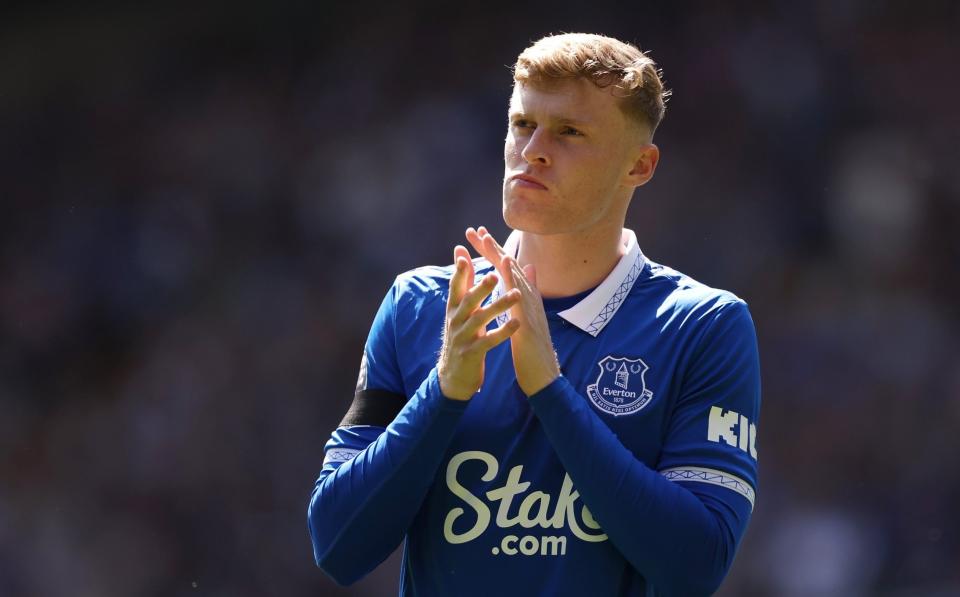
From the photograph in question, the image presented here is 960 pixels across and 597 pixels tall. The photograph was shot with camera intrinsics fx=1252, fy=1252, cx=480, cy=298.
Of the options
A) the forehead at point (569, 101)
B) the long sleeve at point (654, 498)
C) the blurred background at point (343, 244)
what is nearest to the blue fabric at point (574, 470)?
the long sleeve at point (654, 498)

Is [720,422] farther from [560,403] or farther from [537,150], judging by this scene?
[537,150]

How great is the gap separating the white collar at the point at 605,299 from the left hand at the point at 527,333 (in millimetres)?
168

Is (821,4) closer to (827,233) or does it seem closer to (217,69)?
(827,233)

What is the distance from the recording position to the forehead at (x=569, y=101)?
2.28 metres

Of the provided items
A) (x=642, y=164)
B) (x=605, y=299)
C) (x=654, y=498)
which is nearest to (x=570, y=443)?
(x=654, y=498)

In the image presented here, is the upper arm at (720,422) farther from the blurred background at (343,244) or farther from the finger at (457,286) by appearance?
the blurred background at (343,244)

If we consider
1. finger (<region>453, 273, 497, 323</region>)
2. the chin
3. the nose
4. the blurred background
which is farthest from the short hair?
the blurred background

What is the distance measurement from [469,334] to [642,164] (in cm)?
58

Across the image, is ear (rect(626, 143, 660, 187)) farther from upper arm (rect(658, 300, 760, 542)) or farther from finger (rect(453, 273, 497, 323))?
finger (rect(453, 273, 497, 323))

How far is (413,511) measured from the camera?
7.16ft

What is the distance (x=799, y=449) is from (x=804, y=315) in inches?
32.3

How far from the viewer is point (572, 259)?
240 centimetres

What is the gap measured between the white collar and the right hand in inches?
9.0

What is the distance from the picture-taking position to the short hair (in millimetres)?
2283
